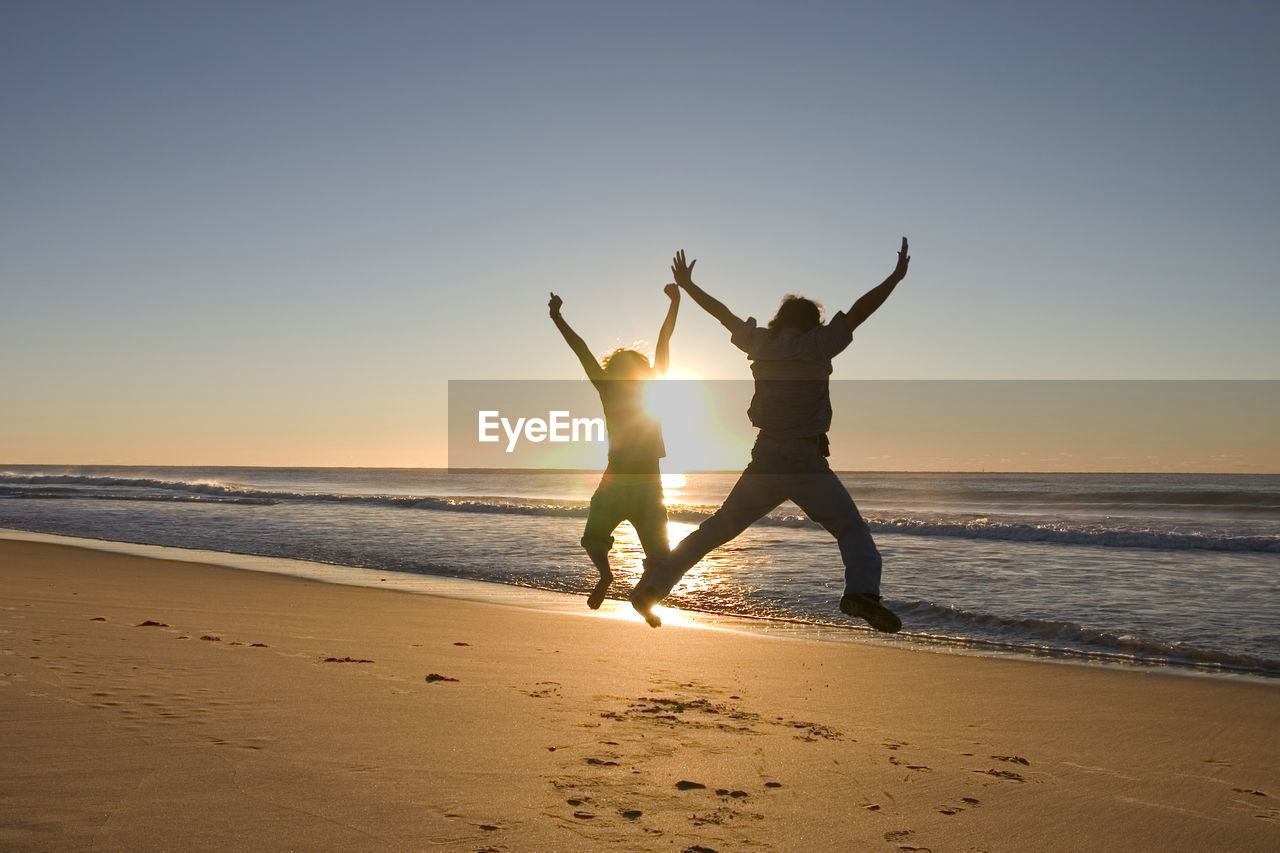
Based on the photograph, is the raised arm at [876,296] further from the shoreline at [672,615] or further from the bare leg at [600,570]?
the shoreline at [672,615]

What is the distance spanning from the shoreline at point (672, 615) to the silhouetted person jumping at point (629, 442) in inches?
298

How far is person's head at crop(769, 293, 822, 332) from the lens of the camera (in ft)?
18.3

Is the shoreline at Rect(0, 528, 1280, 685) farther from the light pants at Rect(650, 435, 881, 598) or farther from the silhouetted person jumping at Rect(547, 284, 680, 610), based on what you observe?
Answer: the light pants at Rect(650, 435, 881, 598)

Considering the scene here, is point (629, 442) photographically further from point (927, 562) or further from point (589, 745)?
point (927, 562)

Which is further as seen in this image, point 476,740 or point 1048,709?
point 1048,709

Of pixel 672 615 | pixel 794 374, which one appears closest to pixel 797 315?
pixel 794 374

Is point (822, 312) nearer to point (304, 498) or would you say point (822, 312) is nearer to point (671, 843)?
point (671, 843)

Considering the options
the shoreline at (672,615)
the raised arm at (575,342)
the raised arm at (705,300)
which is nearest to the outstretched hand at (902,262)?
the raised arm at (705,300)

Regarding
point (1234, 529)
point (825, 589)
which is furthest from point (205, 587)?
point (1234, 529)

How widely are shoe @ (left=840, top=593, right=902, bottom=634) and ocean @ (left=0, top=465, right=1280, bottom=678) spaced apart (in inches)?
347

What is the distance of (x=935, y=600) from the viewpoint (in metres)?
17.2

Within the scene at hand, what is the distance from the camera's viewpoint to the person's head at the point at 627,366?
21.2 ft

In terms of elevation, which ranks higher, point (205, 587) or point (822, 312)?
point (822, 312)

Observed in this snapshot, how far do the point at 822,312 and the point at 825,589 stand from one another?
1378 cm
